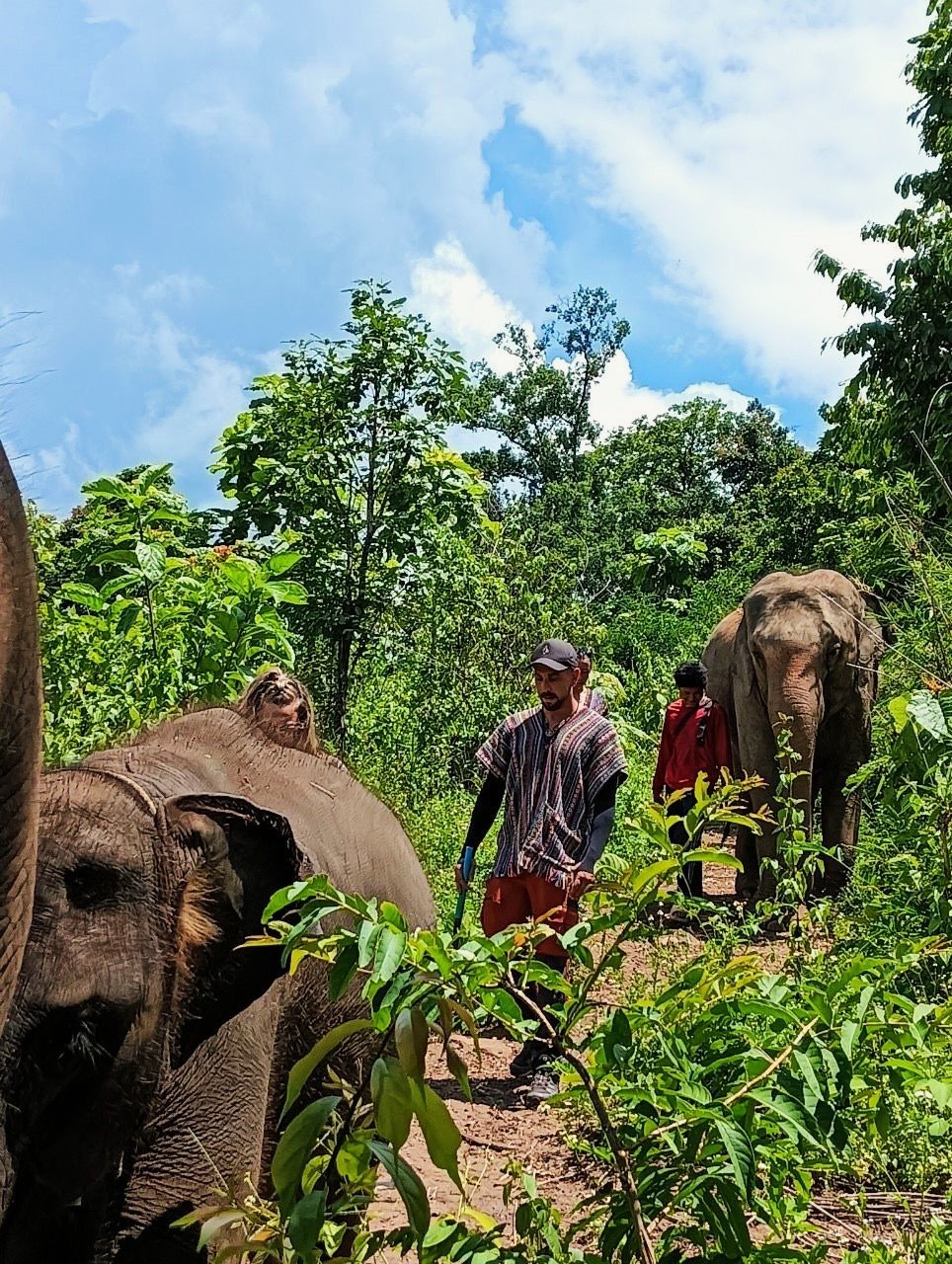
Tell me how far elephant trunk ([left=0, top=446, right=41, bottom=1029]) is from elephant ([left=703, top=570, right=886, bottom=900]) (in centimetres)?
818

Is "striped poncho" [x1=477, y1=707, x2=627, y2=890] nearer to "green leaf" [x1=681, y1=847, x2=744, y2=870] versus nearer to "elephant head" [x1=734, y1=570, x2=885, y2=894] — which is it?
"elephant head" [x1=734, y1=570, x2=885, y2=894]

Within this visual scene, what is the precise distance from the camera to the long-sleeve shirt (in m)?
9.56

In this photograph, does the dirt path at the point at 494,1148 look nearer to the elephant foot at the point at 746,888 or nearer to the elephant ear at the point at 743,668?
the elephant foot at the point at 746,888

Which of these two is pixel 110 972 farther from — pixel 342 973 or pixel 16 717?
pixel 16 717

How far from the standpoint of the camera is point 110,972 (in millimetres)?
2348

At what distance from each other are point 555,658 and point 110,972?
12.2 ft

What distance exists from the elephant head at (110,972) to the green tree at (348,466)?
6.42 m

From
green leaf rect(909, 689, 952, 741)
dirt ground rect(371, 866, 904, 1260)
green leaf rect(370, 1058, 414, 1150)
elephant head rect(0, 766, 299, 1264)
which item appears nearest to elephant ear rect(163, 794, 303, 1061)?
elephant head rect(0, 766, 299, 1264)

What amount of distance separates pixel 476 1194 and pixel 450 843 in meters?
3.85

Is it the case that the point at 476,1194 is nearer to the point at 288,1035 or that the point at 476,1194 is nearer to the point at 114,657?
the point at 288,1035

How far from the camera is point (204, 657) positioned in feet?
20.0

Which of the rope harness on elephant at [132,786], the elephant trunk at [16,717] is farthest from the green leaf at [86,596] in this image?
the elephant trunk at [16,717]

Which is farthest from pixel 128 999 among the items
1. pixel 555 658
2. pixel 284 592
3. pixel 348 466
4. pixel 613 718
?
pixel 613 718

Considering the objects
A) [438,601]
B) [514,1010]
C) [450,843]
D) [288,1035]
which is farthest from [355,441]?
[514,1010]
